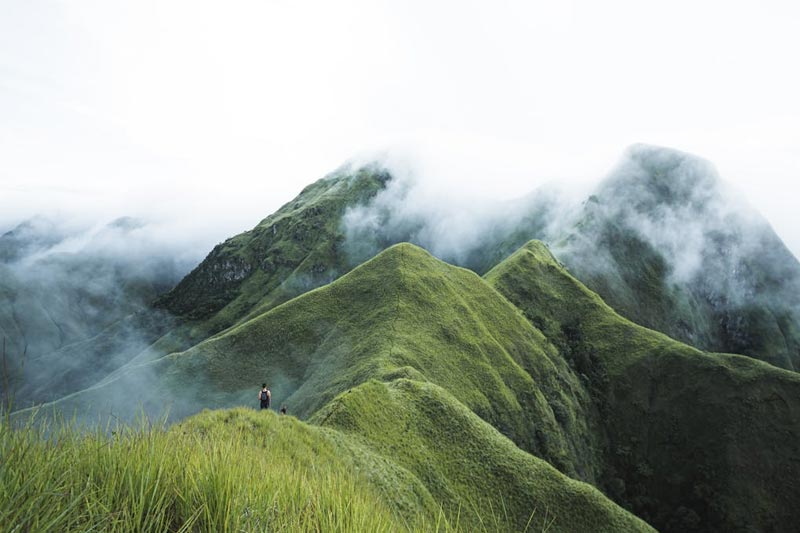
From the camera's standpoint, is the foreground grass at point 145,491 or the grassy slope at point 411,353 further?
the grassy slope at point 411,353

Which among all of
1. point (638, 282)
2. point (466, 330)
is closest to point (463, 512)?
point (466, 330)

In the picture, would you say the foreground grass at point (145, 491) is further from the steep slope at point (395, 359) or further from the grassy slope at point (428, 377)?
the steep slope at point (395, 359)

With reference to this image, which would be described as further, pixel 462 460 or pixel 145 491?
pixel 462 460

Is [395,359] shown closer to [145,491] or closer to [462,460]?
[462,460]

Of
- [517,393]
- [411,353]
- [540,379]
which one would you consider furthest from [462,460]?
[540,379]

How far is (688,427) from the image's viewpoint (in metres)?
94.4

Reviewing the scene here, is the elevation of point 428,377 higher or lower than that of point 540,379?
higher

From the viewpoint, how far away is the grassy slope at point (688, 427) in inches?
3327

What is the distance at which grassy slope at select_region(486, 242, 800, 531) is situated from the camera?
3327 inches

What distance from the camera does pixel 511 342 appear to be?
286 feet

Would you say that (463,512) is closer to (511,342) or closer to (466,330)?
(466,330)

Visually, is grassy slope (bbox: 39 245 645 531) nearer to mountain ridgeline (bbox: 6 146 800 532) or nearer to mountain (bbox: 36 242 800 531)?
mountain ridgeline (bbox: 6 146 800 532)

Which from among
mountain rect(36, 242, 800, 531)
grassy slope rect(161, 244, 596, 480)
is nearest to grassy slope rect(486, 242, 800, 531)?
mountain rect(36, 242, 800, 531)

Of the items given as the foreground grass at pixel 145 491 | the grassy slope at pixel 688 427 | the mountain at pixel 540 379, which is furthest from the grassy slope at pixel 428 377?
the foreground grass at pixel 145 491
